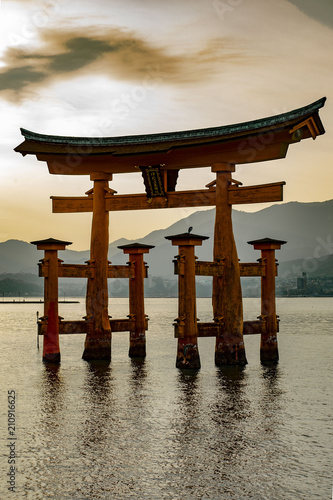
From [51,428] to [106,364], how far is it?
904cm

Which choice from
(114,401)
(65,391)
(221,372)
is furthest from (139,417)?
(221,372)

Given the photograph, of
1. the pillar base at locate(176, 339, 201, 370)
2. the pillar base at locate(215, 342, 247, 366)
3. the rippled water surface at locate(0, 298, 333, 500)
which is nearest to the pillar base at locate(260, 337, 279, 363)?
the rippled water surface at locate(0, 298, 333, 500)

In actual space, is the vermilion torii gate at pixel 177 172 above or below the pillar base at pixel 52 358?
above

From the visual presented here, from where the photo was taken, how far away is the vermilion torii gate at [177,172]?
730 inches

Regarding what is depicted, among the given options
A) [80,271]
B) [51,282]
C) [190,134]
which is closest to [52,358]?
[51,282]

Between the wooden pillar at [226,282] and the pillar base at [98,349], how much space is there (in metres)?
4.16

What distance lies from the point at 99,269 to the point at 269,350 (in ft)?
21.6

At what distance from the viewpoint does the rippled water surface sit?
9352 mm

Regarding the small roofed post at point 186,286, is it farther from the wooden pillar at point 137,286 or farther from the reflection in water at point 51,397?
the wooden pillar at point 137,286

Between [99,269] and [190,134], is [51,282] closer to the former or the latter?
[99,269]

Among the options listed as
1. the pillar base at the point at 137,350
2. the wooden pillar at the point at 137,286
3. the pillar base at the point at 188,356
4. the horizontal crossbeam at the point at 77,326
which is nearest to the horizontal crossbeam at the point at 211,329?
the pillar base at the point at 188,356

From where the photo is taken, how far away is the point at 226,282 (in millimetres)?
19422

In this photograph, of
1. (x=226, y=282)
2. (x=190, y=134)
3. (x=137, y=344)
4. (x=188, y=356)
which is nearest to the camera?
(x=188, y=356)

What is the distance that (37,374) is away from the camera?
2100 centimetres
